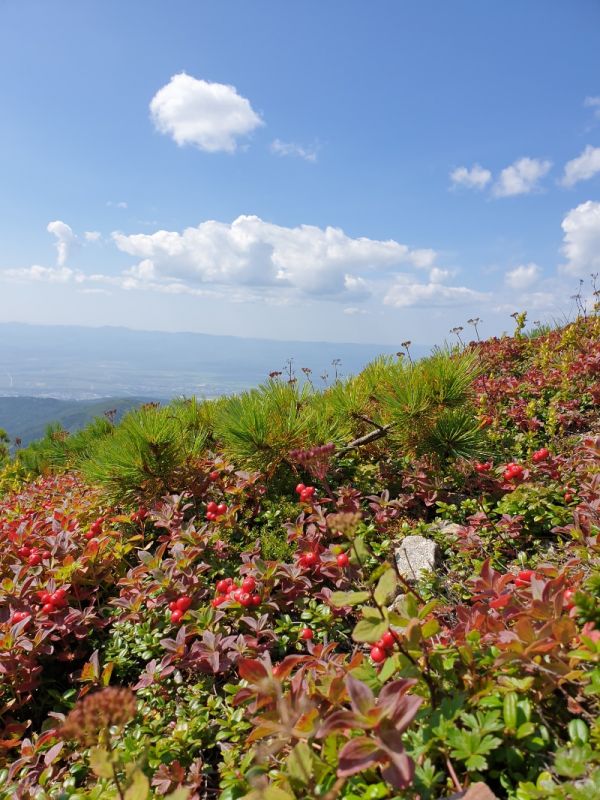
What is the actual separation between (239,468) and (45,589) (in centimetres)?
178

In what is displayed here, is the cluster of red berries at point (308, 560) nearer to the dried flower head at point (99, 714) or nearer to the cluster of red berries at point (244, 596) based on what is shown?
the cluster of red berries at point (244, 596)

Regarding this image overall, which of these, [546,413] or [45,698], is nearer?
[45,698]

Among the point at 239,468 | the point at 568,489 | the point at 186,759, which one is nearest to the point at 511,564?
the point at 568,489

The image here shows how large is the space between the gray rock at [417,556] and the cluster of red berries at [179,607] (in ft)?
4.40

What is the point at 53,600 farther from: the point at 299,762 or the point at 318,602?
the point at 299,762

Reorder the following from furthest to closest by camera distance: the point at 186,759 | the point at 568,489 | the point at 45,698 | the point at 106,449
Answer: the point at 106,449 < the point at 568,489 < the point at 45,698 < the point at 186,759

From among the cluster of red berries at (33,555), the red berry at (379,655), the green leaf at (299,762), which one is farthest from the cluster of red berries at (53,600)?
the green leaf at (299,762)

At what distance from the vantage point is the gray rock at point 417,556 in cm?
288

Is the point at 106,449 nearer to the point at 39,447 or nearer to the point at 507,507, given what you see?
the point at 507,507

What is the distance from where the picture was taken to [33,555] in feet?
10.6

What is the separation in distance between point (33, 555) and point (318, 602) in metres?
2.15

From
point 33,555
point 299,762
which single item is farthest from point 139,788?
point 33,555

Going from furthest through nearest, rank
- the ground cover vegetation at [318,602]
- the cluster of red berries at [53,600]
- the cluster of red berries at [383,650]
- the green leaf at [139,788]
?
the cluster of red berries at [53,600] < the cluster of red berries at [383,650] < the ground cover vegetation at [318,602] < the green leaf at [139,788]

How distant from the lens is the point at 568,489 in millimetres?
3168
